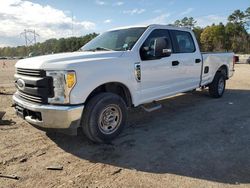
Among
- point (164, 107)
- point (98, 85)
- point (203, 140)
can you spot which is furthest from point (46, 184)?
point (164, 107)

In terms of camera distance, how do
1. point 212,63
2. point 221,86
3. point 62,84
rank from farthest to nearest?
point 221,86, point 212,63, point 62,84

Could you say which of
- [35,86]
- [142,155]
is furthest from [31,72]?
[142,155]

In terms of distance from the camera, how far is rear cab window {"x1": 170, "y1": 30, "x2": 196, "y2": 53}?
6.45 metres

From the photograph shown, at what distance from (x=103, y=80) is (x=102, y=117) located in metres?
0.62

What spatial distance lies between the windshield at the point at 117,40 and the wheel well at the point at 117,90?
2.40 ft

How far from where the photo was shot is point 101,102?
179 inches

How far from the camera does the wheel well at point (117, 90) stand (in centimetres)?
481

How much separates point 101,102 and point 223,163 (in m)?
2.06

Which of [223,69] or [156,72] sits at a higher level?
[156,72]

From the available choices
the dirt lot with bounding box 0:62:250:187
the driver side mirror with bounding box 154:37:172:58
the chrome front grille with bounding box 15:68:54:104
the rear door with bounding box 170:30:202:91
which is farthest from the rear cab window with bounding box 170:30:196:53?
the chrome front grille with bounding box 15:68:54:104

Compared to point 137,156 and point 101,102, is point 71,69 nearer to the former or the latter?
point 101,102

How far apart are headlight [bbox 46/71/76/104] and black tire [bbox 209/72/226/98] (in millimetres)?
5589

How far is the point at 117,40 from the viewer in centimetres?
578

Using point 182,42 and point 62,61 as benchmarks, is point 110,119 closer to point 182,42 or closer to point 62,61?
point 62,61
